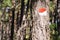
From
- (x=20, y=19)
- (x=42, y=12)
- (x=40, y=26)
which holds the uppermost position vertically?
(x=42, y=12)

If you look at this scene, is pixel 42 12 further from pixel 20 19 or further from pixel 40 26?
pixel 20 19

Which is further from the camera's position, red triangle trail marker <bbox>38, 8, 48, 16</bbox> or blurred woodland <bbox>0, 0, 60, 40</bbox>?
blurred woodland <bbox>0, 0, 60, 40</bbox>

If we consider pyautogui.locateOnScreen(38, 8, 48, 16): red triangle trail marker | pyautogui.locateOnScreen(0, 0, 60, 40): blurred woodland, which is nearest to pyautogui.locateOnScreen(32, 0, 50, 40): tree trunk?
pyautogui.locateOnScreen(38, 8, 48, 16): red triangle trail marker

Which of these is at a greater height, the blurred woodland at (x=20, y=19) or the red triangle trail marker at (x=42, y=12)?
the red triangle trail marker at (x=42, y=12)

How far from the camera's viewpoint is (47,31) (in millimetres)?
3713

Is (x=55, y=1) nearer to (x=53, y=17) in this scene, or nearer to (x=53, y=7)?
(x=53, y=7)

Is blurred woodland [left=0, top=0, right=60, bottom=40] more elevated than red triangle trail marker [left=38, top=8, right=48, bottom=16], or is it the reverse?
red triangle trail marker [left=38, top=8, right=48, bottom=16]

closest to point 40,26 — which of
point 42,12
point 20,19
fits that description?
point 42,12

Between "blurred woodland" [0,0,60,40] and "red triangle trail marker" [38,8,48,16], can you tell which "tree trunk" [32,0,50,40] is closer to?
"red triangle trail marker" [38,8,48,16]

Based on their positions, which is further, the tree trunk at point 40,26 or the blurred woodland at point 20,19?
the blurred woodland at point 20,19

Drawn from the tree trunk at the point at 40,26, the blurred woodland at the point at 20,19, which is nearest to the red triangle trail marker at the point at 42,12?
the tree trunk at the point at 40,26

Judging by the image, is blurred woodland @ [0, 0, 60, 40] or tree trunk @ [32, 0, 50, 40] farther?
blurred woodland @ [0, 0, 60, 40]

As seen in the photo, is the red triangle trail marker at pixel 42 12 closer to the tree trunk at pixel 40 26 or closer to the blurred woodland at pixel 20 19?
the tree trunk at pixel 40 26

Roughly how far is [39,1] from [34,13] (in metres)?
0.24
